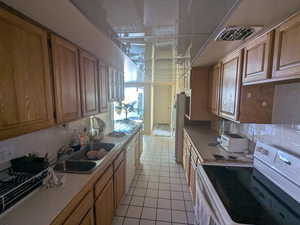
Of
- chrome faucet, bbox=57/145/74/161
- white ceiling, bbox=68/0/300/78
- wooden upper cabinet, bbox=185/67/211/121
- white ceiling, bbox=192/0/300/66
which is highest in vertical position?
white ceiling, bbox=68/0/300/78

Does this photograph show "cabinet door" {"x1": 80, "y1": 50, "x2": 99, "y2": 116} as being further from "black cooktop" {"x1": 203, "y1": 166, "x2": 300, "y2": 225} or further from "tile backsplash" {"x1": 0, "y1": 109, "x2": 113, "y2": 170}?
"black cooktop" {"x1": 203, "y1": 166, "x2": 300, "y2": 225}

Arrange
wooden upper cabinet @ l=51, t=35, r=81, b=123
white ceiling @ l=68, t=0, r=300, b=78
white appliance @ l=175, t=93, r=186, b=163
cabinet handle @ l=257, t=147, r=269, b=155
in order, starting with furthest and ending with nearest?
1. white appliance @ l=175, t=93, r=186, b=163
2. cabinet handle @ l=257, t=147, r=269, b=155
3. wooden upper cabinet @ l=51, t=35, r=81, b=123
4. white ceiling @ l=68, t=0, r=300, b=78

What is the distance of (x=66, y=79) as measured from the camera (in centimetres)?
138

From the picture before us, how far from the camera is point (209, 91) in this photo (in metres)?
2.81

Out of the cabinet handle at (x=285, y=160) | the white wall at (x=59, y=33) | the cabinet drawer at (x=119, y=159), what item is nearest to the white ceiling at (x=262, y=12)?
the cabinet handle at (x=285, y=160)

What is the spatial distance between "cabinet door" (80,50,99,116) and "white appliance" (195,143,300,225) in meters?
1.50

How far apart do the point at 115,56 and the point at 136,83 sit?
3.55 m

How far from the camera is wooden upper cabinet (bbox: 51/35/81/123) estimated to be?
1.25 metres

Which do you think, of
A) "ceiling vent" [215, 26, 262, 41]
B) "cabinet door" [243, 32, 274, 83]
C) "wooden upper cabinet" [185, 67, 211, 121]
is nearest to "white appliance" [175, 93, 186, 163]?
"wooden upper cabinet" [185, 67, 211, 121]

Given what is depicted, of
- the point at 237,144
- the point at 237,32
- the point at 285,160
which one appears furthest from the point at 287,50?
the point at 237,144

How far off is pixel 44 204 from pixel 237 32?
1.93 meters

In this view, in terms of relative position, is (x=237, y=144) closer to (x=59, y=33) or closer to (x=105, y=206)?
(x=105, y=206)

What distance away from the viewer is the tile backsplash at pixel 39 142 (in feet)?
3.92

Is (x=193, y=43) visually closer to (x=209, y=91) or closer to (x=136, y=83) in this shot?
(x=209, y=91)
